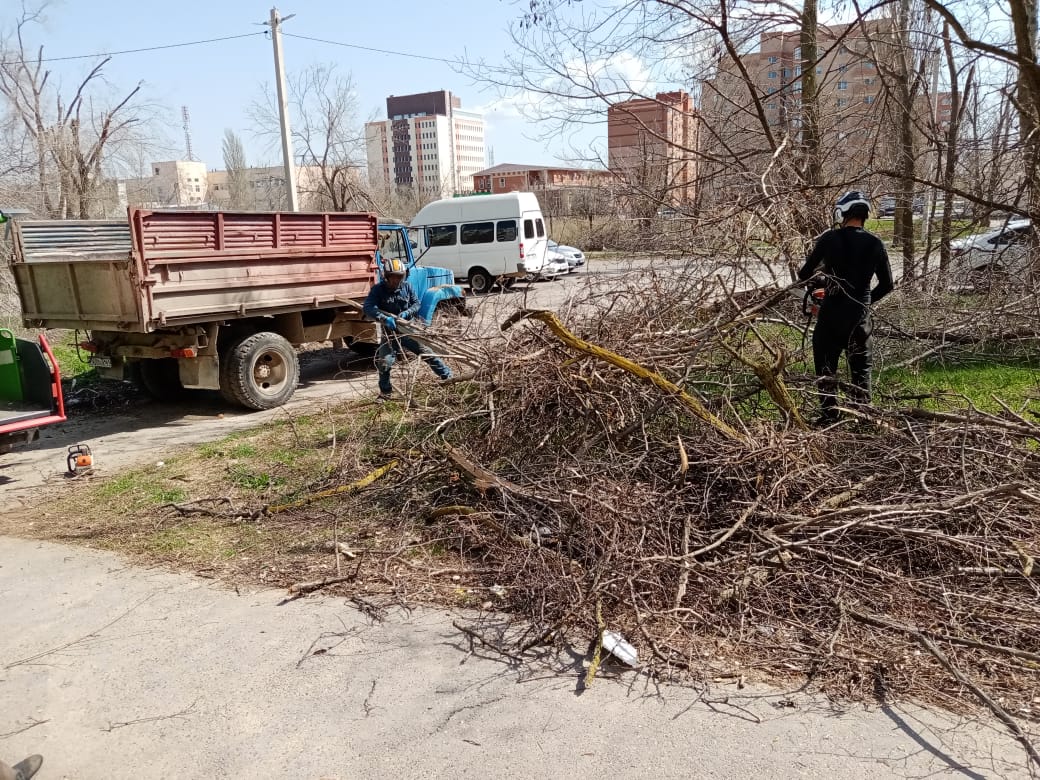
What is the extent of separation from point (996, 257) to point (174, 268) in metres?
9.18

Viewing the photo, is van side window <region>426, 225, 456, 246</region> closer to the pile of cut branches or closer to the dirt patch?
the dirt patch

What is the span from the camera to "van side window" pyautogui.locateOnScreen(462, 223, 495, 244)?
20.5 meters

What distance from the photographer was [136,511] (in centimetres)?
561

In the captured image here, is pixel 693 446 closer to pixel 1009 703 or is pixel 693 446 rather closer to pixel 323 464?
pixel 1009 703

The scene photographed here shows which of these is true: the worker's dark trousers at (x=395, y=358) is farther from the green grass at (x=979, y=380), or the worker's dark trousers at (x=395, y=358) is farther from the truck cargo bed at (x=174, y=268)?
the green grass at (x=979, y=380)

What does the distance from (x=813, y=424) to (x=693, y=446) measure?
131cm

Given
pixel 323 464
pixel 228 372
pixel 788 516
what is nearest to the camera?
pixel 788 516

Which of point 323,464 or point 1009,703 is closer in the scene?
point 1009,703

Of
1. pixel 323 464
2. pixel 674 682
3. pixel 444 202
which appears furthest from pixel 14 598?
pixel 444 202

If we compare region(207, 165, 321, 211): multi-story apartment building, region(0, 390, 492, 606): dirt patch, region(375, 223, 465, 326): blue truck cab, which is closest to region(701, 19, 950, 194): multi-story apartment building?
region(375, 223, 465, 326): blue truck cab

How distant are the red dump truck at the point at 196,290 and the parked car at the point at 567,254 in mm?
13360

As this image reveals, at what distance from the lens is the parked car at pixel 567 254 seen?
75.0 feet

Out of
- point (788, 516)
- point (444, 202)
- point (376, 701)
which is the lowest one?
point (376, 701)

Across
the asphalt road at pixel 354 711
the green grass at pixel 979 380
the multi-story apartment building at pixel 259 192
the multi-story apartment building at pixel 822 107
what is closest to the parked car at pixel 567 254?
the multi-story apartment building at pixel 259 192
